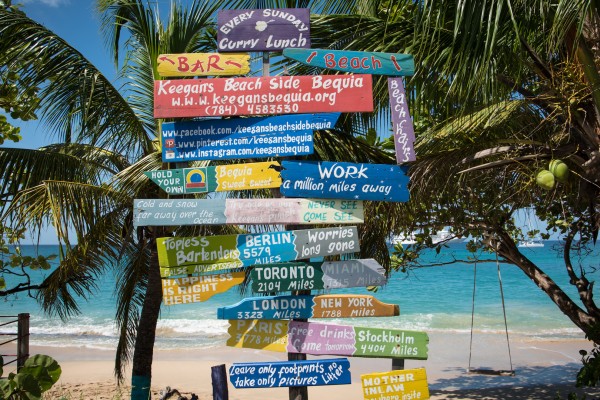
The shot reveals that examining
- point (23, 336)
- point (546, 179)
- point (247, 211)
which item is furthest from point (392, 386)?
point (23, 336)

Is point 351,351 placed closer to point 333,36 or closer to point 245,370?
point 245,370

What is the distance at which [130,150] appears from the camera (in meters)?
7.61

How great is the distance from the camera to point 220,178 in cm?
451

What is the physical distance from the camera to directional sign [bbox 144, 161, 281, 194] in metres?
4.45

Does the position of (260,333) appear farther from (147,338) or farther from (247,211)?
(147,338)

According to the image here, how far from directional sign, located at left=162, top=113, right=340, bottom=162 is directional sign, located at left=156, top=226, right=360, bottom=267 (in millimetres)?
611

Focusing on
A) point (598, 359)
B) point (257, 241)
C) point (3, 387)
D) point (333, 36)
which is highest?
point (333, 36)

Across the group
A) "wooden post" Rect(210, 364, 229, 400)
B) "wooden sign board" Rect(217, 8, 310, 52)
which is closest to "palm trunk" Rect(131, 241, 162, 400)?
"wooden post" Rect(210, 364, 229, 400)

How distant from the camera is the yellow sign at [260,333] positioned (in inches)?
174

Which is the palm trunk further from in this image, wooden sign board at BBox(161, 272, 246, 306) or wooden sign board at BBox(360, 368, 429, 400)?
wooden sign board at BBox(360, 368, 429, 400)

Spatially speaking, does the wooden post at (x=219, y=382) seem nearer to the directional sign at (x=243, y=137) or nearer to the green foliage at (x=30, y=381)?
the green foliage at (x=30, y=381)

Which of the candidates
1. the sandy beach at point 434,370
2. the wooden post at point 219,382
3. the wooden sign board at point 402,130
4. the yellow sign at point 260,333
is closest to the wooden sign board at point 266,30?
the wooden sign board at point 402,130

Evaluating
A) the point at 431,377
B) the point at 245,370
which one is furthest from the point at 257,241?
the point at 431,377

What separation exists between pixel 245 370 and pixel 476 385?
9475 mm
